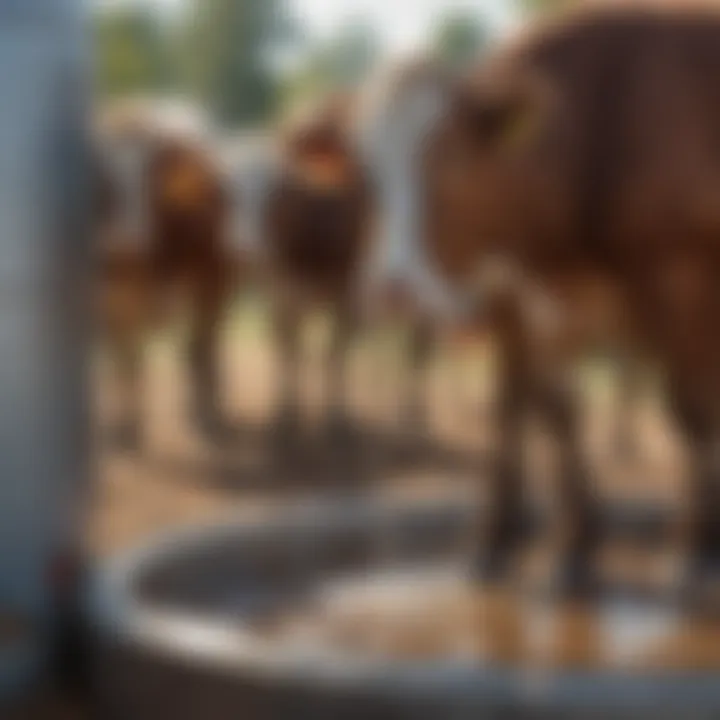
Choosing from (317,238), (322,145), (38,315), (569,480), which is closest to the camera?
(38,315)

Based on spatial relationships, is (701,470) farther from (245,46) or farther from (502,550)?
(245,46)

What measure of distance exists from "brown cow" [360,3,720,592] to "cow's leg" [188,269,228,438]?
0.48 ft

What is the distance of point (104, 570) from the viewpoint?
2.89 ft

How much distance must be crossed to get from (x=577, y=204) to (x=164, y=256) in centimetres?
27

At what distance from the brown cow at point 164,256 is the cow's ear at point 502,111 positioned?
14 cm

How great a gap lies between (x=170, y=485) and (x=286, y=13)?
0.36 m

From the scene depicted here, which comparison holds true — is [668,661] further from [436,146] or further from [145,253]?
[145,253]

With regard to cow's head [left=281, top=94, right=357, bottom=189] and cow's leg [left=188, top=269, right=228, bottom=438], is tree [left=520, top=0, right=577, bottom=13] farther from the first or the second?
cow's leg [left=188, top=269, right=228, bottom=438]

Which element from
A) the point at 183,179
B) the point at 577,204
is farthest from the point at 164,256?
the point at 577,204

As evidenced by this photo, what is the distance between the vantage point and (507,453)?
1080mm

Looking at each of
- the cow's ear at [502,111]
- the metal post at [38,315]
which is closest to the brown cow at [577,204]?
the cow's ear at [502,111]

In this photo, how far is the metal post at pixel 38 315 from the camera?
812 mm

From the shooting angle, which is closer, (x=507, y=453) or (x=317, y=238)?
(x=507, y=453)

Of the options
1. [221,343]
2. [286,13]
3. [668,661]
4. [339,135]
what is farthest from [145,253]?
[668,661]
